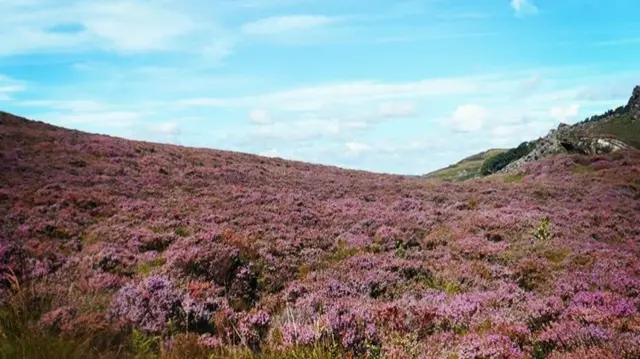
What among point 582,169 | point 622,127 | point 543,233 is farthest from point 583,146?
point 622,127

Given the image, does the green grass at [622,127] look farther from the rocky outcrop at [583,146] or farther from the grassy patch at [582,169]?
the grassy patch at [582,169]

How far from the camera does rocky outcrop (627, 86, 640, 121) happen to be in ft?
388

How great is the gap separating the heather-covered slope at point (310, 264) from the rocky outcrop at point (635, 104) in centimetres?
10654

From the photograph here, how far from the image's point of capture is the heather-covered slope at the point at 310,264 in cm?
757

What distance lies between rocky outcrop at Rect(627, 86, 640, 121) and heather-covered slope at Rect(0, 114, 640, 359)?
106542 mm

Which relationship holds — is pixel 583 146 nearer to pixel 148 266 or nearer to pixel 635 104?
pixel 148 266

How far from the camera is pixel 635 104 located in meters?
127

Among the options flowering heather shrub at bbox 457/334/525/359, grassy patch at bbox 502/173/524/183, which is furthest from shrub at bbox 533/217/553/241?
grassy patch at bbox 502/173/524/183

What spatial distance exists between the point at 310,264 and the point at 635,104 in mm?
143322

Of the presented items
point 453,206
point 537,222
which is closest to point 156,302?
point 537,222

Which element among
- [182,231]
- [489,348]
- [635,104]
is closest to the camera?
[489,348]

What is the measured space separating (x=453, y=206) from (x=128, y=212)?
17447 mm

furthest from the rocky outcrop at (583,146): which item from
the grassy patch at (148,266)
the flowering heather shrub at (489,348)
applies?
Result: the flowering heather shrub at (489,348)

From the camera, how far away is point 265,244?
1567cm
